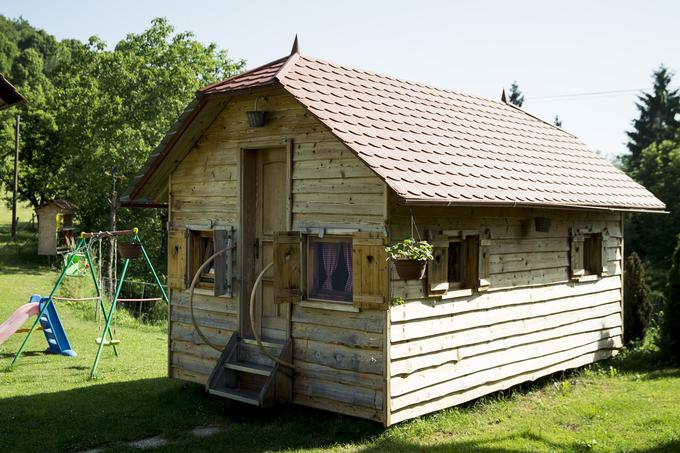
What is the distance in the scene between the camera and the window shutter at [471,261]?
9.77 meters

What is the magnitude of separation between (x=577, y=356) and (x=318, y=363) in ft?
18.3

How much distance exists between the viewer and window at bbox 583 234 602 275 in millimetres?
13164

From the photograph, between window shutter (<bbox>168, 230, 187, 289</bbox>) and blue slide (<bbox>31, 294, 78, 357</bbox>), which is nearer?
window shutter (<bbox>168, 230, 187, 289</bbox>)

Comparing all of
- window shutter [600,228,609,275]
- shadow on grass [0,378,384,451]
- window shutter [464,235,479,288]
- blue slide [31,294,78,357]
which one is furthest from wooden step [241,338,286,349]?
window shutter [600,228,609,275]

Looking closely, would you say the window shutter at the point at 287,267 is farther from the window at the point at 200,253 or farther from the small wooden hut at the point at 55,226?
the small wooden hut at the point at 55,226

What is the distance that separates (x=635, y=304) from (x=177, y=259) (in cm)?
965

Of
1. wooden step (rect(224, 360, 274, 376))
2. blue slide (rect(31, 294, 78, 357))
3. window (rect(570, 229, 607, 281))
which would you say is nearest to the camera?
wooden step (rect(224, 360, 274, 376))

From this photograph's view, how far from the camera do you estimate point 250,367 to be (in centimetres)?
943

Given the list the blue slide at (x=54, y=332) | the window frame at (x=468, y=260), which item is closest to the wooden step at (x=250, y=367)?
the window frame at (x=468, y=260)

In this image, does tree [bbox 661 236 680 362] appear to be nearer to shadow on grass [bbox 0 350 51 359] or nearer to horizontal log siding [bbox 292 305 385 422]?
horizontal log siding [bbox 292 305 385 422]

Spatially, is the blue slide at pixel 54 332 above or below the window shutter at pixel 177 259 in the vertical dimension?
below

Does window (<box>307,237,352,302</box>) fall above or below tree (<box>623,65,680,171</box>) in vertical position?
below

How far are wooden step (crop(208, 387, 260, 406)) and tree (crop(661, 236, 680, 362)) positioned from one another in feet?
27.2

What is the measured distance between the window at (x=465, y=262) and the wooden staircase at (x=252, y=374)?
2.41m
